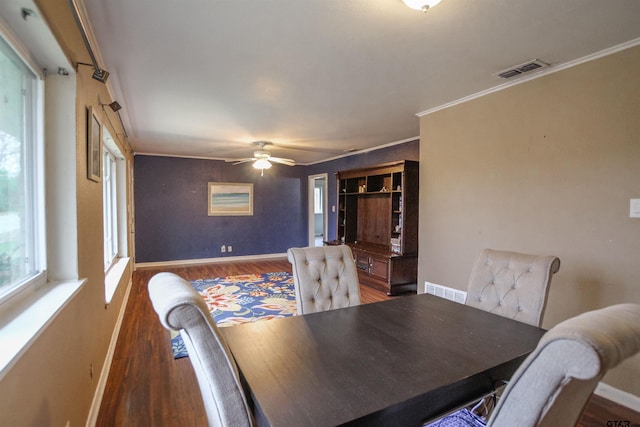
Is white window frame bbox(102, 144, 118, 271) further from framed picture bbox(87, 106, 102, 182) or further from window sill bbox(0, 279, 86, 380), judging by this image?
window sill bbox(0, 279, 86, 380)

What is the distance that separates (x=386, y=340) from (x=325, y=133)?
3631 mm

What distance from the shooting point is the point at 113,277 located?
3.30 metres

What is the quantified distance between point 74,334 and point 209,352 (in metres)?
1.19

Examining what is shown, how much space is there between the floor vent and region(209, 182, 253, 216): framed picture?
4812mm

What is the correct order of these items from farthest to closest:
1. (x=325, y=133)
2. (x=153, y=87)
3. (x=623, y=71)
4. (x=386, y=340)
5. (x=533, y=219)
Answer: (x=325, y=133), (x=153, y=87), (x=533, y=219), (x=623, y=71), (x=386, y=340)

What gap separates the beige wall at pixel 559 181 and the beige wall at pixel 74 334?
303cm

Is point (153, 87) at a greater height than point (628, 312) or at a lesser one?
greater

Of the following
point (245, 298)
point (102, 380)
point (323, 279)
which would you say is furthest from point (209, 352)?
point (245, 298)

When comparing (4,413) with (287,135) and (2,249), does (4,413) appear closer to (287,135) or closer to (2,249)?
(2,249)

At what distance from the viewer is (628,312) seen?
741mm

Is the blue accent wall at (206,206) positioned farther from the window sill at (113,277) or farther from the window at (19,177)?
the window at (19,177)

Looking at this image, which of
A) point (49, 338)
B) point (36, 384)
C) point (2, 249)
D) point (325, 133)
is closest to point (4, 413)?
point (36, 384)

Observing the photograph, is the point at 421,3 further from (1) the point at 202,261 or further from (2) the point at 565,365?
(1) the point at 202,261

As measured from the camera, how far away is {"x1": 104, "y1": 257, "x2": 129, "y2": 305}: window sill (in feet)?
8.88
